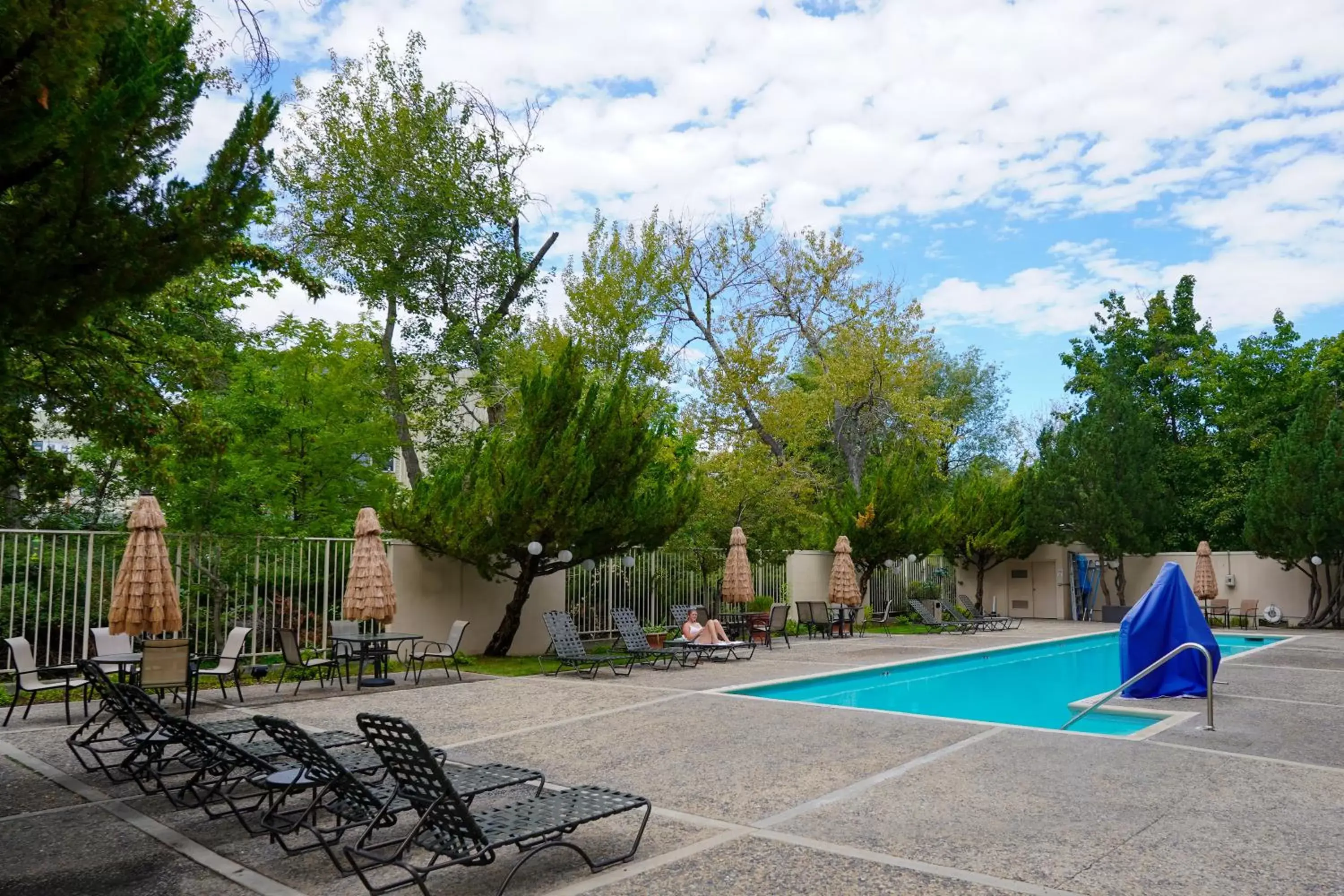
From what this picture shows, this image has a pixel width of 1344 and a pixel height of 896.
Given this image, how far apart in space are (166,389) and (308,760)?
7109 millimetres

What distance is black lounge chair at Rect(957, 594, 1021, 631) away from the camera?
25.4m

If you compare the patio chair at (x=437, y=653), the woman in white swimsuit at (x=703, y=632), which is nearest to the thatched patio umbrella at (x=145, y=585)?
the patio chair at (x=437, y=653)

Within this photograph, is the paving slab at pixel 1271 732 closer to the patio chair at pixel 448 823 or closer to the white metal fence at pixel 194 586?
the patio chair at pixel 448 823

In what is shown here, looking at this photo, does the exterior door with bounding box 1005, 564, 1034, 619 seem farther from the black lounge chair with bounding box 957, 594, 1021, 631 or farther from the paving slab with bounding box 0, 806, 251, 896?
the paving slab with bounding box 0, 806, 251, 896

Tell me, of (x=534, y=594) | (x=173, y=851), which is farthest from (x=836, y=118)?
(x=173, y=851)

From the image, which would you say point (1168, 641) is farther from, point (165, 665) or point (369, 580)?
point (165, 665)

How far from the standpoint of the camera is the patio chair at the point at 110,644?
10734 mm

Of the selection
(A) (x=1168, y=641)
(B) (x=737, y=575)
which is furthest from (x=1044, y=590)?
(A) (x=1168, y=641)

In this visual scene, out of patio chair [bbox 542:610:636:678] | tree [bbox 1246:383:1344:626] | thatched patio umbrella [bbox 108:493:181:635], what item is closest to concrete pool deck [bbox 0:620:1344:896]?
thatched patio umbrella [bbox 108:493:181:635]

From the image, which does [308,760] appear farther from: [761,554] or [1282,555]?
[1282,555]

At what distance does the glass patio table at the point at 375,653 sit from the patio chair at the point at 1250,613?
80.8 ft

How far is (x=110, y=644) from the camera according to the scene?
11070mm

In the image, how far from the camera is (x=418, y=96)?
23703 millimetres

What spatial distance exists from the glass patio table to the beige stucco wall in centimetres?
215
